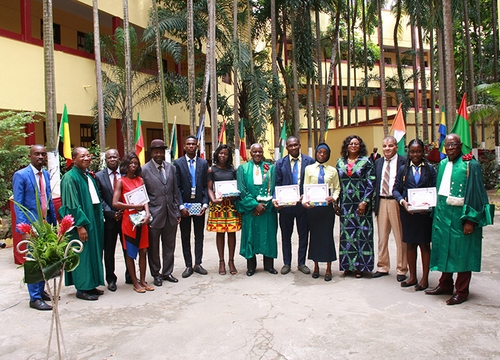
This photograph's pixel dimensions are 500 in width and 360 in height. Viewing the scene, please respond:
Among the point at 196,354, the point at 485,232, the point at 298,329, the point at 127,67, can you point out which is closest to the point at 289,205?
the point at 298,329

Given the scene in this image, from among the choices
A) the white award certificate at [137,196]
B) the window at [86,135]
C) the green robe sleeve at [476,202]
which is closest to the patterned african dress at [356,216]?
the green robe sleeve at [476,202]

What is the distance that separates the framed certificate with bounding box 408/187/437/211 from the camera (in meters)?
5.43

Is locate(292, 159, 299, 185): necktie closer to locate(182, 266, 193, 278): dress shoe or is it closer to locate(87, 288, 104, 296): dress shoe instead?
locate(182, 266, 193, 278): dress shoe

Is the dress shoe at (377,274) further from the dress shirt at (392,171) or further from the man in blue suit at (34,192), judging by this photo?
the man in blue suit at (34,192)

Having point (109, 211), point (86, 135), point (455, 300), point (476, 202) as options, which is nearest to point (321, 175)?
point (476, 202)

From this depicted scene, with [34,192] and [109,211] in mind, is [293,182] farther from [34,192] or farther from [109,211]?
[34,192]

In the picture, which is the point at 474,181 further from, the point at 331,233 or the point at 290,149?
the point at 290,149

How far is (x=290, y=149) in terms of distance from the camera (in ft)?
21.2

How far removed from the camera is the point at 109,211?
6027 mm

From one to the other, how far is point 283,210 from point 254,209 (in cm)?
46

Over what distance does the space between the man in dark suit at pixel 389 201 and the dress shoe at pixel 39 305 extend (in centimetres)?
444

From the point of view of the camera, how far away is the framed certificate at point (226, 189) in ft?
21.0

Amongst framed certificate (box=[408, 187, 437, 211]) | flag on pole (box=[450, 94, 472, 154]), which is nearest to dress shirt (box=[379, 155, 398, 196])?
framed certificate (box=[408, 187, 437, 211])

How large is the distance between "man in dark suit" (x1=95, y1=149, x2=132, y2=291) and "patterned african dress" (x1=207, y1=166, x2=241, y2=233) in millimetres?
1320
